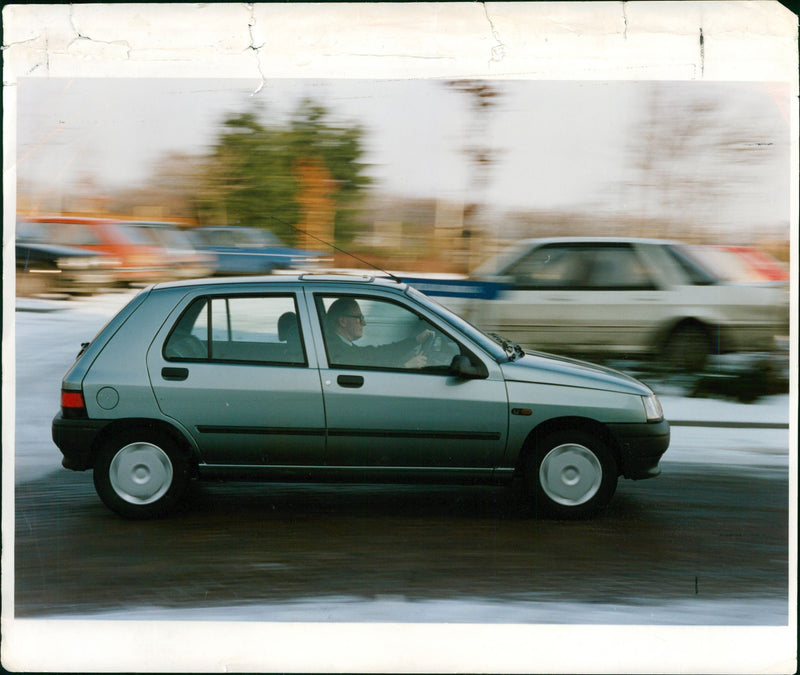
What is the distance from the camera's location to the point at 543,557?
557cm

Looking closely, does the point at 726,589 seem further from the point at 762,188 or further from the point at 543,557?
the point at 762,188

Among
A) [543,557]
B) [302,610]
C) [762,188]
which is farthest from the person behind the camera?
[762,188]

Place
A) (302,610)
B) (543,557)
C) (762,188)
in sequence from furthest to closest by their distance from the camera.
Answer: (762,188) → (543,557) → (302,610)

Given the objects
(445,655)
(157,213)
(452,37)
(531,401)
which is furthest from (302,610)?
(452,37)

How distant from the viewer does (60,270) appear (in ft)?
20.5

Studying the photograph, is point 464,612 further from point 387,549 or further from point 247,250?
point 247,250

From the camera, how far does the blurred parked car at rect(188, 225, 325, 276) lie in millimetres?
6262

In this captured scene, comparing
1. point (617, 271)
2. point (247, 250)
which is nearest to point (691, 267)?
point (617, 271)

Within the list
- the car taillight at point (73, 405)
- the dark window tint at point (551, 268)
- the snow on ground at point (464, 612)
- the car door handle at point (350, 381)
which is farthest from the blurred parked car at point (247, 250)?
the snow on ground at point (464, 612)

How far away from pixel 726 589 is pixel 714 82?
312cm

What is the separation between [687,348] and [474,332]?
1.71 m

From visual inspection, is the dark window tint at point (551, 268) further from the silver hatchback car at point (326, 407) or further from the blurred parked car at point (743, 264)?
the silver hatchback car at point (326, 407)

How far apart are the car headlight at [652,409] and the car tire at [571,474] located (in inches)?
13.4

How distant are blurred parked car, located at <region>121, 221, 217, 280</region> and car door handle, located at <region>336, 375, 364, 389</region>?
4.33ft
